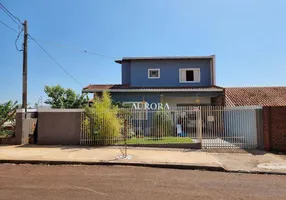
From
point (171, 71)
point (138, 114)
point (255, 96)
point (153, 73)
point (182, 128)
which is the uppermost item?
point (171, 71)

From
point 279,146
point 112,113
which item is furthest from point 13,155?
point 279,146

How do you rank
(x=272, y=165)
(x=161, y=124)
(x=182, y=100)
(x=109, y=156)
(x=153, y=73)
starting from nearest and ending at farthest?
(x=272, y=165)
(x=109, y=156)
(x=161, y=124)
(x=182, y=100)
(x=153, y=73)

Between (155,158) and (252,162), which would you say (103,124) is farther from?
(252,162)

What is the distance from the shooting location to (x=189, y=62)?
18.6 meters

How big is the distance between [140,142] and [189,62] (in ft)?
32.8

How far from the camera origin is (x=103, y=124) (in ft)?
36.5

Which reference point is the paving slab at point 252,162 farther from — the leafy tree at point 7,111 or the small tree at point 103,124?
the leafy tree at point 7,111

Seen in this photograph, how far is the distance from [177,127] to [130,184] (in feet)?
22.4

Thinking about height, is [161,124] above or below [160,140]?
above

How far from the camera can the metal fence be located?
424 inches

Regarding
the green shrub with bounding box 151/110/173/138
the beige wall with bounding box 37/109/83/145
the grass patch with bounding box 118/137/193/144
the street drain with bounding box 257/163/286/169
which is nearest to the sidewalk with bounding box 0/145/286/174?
the street drain with bounding box 257/163/286/169

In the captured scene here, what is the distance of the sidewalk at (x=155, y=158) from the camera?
7.42m

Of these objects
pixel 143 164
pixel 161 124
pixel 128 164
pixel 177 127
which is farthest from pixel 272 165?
pixel 161 124

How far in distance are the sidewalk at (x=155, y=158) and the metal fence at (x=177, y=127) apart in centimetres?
102
